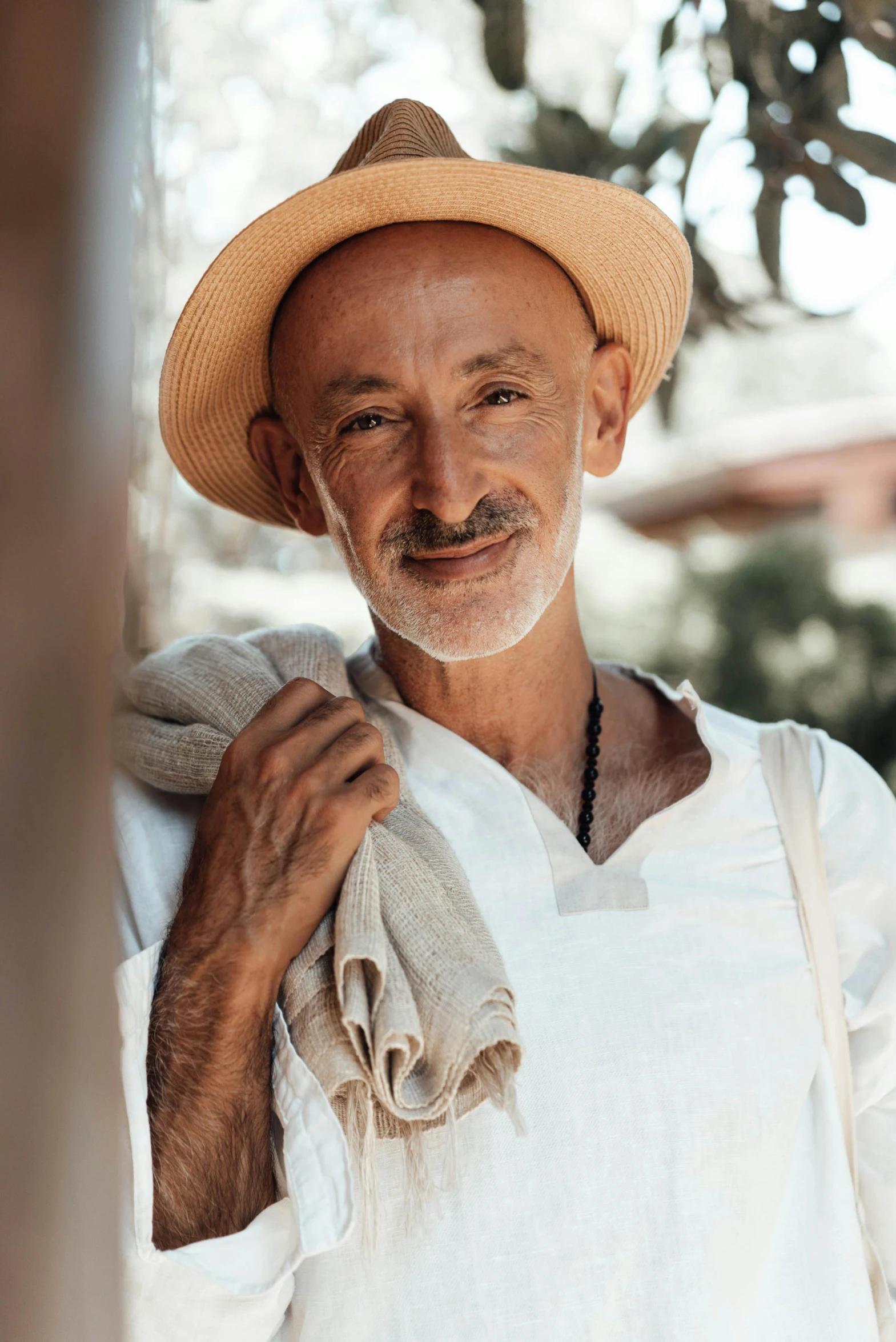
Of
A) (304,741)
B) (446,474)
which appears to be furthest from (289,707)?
(446,474)

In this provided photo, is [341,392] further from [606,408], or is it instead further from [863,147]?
[863,147]

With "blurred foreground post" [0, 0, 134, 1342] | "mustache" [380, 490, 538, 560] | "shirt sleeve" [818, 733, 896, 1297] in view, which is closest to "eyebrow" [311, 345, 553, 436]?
"mustache" [380, 490, 538, 560]

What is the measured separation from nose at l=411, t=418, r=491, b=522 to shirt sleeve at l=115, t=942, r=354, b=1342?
28.4 inches

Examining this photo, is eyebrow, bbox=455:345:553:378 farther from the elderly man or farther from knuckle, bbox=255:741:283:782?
knuckle, bbox=255:741:283:782

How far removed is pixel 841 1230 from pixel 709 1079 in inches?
10.7

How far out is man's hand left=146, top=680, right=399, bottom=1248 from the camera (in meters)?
1.40

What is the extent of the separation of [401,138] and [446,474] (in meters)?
0.52

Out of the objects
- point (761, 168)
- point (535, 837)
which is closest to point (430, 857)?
point (535, 837)

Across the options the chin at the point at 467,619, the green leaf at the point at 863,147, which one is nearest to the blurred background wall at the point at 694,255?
the green leaf at the point at 863,147

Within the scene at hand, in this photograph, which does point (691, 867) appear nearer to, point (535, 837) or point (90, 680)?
point (535, 837)

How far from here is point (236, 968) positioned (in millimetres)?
1408

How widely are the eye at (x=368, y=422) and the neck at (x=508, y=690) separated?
1.03ft

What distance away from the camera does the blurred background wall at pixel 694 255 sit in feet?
7.73

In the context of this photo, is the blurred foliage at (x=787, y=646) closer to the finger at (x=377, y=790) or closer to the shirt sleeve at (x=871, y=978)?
the shirt sleeve at (x=871, y=978)
